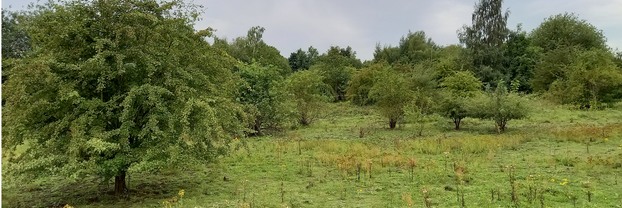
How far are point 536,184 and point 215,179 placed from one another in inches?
308

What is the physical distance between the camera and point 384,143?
1916 cm

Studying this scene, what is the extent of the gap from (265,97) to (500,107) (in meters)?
11.9

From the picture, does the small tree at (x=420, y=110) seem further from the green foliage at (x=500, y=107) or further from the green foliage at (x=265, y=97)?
the green foliage at (x=265, y=97)

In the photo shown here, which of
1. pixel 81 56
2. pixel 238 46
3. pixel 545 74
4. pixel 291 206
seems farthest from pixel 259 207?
pixel 238 46

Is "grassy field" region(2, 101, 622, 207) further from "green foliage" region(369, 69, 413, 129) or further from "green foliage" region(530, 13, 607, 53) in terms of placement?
"green foliage" region(530, 13, 607, 53)

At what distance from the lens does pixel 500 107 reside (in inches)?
854

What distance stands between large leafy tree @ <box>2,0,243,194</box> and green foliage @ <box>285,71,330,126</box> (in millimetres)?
17439

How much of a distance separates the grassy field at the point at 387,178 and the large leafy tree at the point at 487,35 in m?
29.4

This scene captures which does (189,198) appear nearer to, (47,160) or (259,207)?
(259,207)

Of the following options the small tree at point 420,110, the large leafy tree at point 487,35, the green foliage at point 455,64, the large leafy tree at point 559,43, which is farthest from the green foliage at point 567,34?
the small tree at point 420,110

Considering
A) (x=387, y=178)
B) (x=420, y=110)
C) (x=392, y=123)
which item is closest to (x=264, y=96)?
(x=392, y=123)

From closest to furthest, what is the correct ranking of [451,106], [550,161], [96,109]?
[96,109] < [550,161] < [451,106]

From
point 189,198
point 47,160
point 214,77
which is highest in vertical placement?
point 214,77

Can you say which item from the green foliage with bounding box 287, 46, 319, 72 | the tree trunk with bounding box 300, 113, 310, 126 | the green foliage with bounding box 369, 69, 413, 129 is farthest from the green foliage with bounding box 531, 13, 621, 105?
the green foliage with bounding box 287, 46, 319, 72
